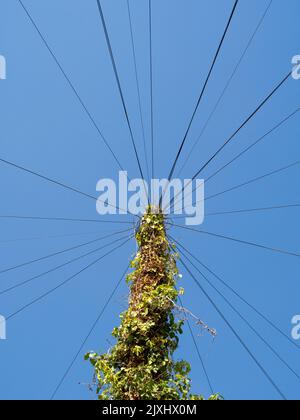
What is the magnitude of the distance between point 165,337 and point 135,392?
78cm

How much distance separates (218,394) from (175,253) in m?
2.03

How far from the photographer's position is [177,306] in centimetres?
488

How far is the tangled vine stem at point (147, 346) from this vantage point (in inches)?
167

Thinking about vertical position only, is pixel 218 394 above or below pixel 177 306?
below

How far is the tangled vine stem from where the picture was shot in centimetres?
425

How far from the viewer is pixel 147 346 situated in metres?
4.56

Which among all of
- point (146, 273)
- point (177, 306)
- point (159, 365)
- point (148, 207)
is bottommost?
point (159, 365)

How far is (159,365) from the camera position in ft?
14.5

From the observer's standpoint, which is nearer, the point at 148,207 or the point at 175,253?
the point at 175,253
